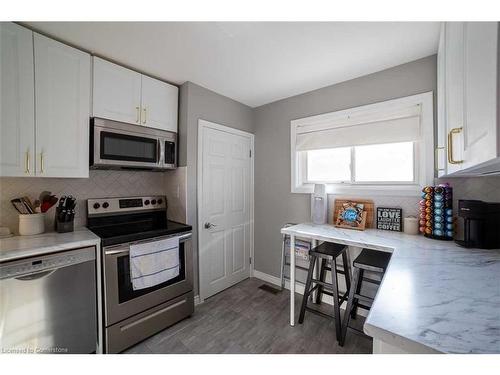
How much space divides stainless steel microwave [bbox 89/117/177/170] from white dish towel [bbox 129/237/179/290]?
0.76m

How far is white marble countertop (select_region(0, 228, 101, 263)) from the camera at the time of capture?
4.00ft

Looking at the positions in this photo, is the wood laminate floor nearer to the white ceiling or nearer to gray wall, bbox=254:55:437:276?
gray wall, bbox=254:55:437:276

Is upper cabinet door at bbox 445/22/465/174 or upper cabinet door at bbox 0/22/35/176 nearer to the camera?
upper cabinet door at bbox 445/22/465/174

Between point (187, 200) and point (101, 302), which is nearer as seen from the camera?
point (101, 302)

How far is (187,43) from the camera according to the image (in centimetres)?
157

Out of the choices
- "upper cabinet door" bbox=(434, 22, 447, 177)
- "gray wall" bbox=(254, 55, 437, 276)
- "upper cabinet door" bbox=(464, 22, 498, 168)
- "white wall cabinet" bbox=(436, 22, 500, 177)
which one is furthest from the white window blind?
"upper cabinet door" bbox=(464, 22, 498, 168)

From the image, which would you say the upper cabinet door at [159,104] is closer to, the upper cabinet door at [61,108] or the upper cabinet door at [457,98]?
the upper cabinet door at [61,108]

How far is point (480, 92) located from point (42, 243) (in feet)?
7.56

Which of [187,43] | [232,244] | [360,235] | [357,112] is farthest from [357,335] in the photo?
[187,43]

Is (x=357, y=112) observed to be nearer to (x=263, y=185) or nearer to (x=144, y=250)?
(x=263, y=185)

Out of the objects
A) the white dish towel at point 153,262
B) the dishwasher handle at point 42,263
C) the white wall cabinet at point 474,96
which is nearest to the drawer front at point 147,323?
the white dish towel at point 153,262

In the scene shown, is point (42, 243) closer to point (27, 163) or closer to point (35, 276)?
point (35, 276)

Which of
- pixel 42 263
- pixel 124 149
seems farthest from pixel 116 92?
pixel 42 263

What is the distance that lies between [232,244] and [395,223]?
70.2 inches
